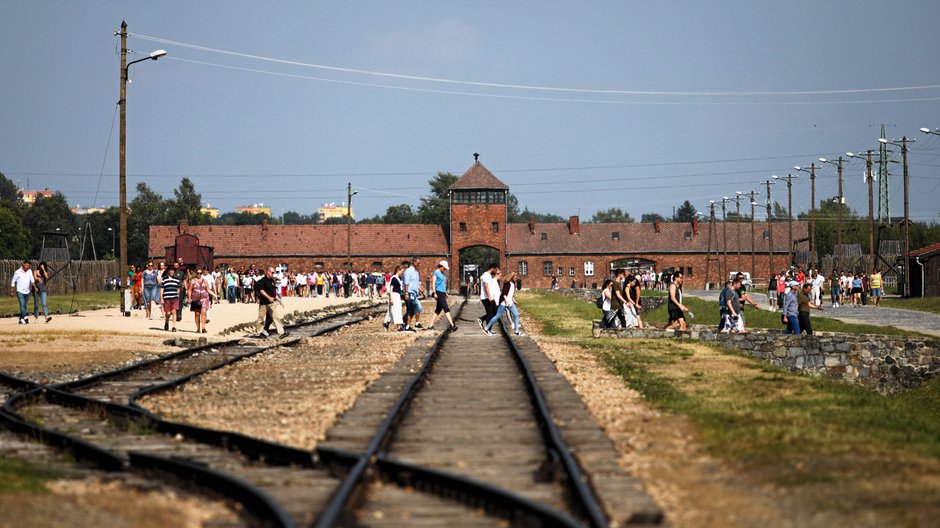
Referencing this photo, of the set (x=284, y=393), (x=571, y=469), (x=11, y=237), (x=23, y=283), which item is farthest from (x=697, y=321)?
(x=11, y=237)

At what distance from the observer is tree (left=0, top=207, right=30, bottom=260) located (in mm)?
118375

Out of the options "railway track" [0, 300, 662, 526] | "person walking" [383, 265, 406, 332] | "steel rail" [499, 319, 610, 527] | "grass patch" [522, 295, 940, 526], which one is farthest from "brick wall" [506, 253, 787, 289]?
"steel rail" [499, 319, 610, 527]

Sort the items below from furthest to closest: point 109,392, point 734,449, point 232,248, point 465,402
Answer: point 232,248
point 109,392
point 465,402
point 734,449

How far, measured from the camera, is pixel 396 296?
28.0m

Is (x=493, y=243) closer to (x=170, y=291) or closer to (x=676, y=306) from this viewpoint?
(x=676, y=306)

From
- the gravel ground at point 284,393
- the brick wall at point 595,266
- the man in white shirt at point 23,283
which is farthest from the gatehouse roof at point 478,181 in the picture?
the gravel ground at point 284,393

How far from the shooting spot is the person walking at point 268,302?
26.6 m

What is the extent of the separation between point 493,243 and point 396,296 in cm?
7648

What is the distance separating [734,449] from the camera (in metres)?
9.95

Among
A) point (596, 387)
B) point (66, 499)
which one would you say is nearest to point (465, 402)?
point (596, 387)

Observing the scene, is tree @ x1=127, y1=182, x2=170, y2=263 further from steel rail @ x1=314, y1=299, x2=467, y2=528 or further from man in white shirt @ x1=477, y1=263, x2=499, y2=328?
steel rail @ x1=314, y1=299, x2=467, y2=528

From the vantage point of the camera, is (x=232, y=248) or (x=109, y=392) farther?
(x=232, y=248)

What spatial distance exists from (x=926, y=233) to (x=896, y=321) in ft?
337

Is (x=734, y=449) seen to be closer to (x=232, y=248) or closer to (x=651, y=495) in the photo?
(x=651, y=495)
